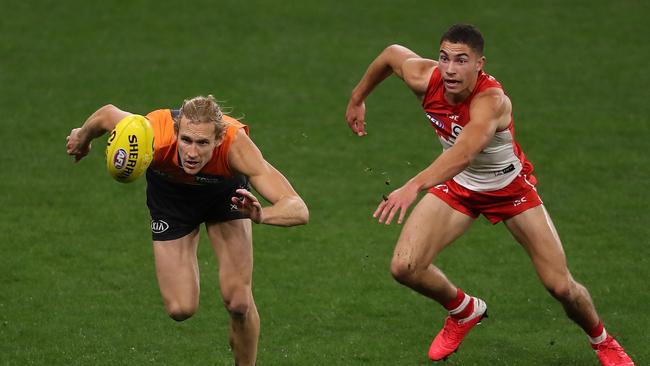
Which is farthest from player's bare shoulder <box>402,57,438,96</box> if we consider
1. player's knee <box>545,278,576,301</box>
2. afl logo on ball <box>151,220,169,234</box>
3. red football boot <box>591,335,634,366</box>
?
red football boot <box>591,335,634,366</box>

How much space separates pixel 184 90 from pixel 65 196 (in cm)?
417

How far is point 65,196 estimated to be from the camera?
14.2 meters

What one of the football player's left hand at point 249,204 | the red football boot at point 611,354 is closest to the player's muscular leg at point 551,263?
the red football boot at point 611,354

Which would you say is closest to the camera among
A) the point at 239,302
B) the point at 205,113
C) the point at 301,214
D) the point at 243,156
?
the point at 301,214

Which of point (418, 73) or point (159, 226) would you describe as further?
point (418, 73)

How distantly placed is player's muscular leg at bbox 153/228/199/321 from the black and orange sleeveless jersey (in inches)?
21.7

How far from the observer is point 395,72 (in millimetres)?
10281

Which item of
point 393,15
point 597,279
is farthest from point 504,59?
point 597,279

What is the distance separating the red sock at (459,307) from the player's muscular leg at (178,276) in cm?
223

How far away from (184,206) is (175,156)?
0.59m

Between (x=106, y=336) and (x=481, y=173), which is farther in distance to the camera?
(x=106, y=336)

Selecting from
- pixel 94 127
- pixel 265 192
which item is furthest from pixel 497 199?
pixel 94 127

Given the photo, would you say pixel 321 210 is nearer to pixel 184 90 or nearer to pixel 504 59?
pixel 184 90

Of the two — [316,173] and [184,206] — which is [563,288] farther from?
[316,173]
